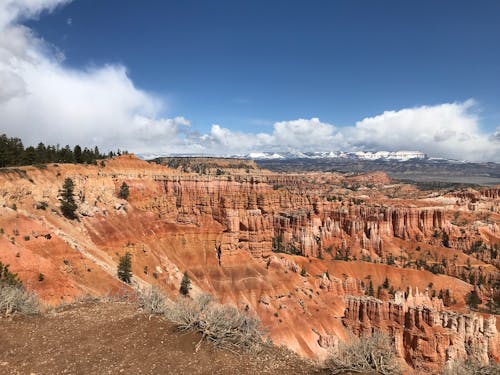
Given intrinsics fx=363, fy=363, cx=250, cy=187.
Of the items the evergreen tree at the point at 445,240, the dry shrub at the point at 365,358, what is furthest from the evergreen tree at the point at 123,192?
the evergreen tree at the point at 445,240

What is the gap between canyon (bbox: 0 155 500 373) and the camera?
3516cm

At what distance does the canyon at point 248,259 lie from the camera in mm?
35156

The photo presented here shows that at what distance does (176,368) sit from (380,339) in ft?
20.4

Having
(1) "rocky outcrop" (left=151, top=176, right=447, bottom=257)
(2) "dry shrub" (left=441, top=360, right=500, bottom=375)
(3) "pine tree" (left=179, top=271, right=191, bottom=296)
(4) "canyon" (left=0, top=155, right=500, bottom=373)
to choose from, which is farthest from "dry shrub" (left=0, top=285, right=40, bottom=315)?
(1) "rocky outcrop" (left=151, top=176, right=447, bottom=257)

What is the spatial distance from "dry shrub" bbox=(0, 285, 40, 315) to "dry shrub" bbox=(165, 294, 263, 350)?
574cm

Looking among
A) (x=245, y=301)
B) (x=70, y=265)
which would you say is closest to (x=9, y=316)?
(x=70, y=265)

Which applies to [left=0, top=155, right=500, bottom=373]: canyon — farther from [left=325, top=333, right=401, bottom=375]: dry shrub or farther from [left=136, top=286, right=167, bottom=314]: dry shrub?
[left=325, top=333, right=401, bottom=375]: dry shrub

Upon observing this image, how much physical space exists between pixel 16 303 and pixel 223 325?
8.68 meters

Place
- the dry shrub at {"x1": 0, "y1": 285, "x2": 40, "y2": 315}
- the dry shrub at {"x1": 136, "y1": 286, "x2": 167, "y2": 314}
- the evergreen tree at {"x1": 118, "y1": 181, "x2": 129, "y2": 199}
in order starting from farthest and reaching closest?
the evergreen tree at {"x1": 118, "y1": 181, "x2": 129, "y2": 199}
the dry shrub at {"x1": 136, "y1": 286, "x2": 167, "y2": 314}
the dry shrub at {"x1": 0, "y1": 285, "x2": 40, "y2": 315}

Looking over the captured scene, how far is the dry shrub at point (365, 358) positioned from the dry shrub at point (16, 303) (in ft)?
37.9

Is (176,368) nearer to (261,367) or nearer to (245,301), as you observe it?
(261,367)

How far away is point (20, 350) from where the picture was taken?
37.6ft

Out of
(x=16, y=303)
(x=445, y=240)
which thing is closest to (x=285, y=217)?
(x=445, y=240)

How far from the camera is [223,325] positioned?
12117mm
